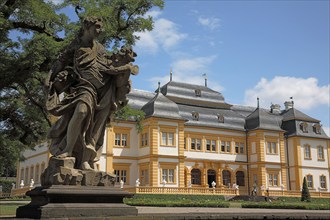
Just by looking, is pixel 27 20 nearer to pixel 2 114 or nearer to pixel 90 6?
pixel 90 6

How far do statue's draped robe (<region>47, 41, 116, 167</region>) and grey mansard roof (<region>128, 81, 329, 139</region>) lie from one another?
40.0 m

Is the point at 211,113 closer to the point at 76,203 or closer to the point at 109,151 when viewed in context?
the point at 109,151

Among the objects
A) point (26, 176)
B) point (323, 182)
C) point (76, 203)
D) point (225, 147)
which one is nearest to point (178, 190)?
point (225, 147)

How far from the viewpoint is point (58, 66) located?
6441 mm

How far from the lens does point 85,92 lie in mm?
6016

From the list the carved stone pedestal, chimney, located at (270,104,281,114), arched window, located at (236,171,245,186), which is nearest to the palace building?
arched window, located at (236,171,245,186)

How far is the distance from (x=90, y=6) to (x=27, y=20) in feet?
10.7

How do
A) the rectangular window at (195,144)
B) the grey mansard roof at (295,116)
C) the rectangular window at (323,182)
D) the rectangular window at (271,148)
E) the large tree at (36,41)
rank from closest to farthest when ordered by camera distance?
the large tree at (36,41)
the rectangular window at (195,144)
the rectangular window at (271,148)
the rectangular window at (323,182)
the grey mansard roof at (295,116)

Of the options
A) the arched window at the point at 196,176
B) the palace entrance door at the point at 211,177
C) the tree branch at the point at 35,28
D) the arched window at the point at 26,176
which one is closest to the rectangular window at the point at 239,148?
the palace entrance door at the point at 211,177

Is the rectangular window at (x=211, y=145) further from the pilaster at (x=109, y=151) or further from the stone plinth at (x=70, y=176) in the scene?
the stone plinth at (x=70, y=176)

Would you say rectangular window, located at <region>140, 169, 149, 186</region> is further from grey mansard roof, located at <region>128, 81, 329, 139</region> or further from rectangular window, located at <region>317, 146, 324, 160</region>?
rectangular window, located at <region>317, 146, 324, 160</region>

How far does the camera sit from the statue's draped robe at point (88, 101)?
19.8ft

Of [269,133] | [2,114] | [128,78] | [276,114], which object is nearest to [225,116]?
[269,133]

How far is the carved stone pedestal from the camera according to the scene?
17.3 ft
